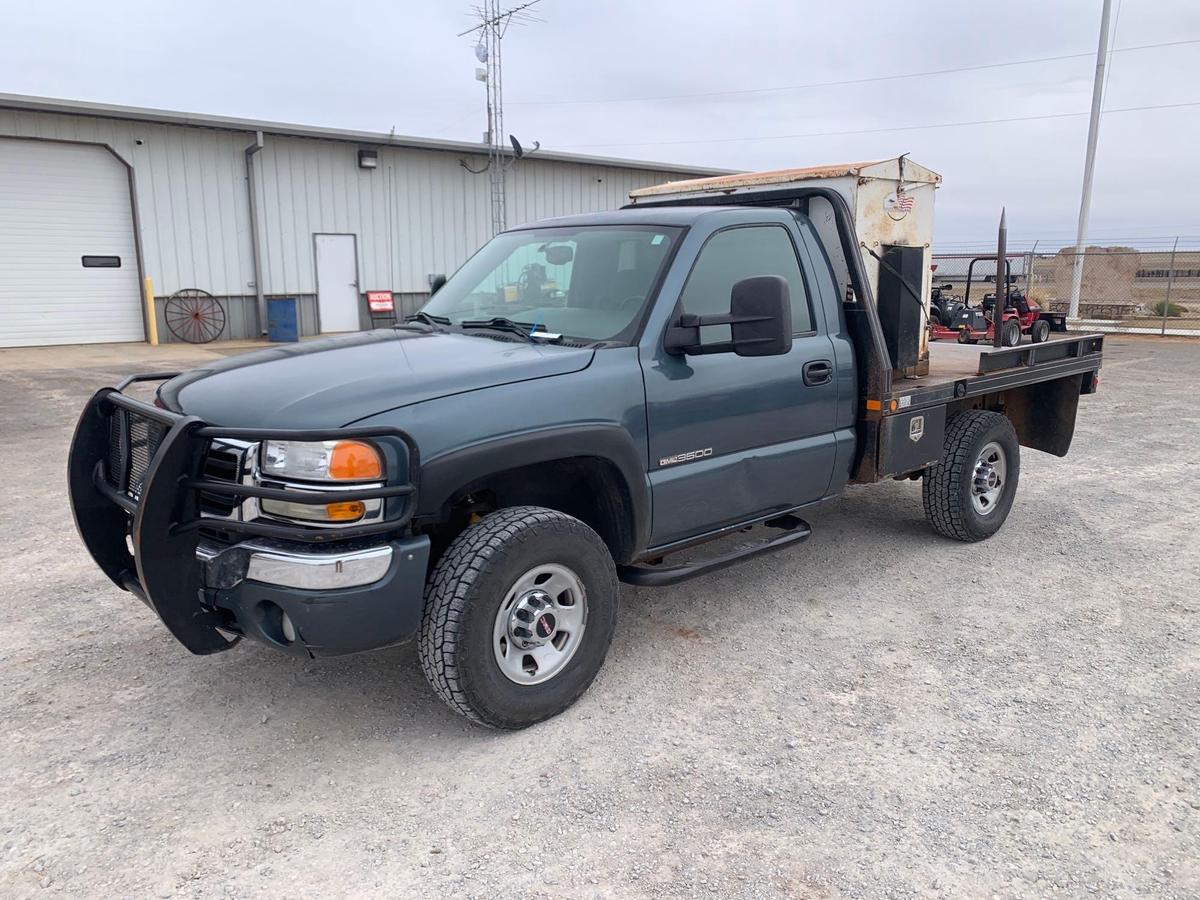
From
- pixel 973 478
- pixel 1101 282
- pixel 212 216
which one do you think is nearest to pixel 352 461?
pixel 973 478

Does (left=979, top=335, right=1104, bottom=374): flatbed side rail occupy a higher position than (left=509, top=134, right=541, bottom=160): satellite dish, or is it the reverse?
(left=509, top=134, right=541, bottom=160): satellite dish

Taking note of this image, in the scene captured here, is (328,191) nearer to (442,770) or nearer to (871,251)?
(871,251)

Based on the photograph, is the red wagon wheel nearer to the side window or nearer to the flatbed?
the flatbed

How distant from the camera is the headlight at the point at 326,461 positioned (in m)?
2.93

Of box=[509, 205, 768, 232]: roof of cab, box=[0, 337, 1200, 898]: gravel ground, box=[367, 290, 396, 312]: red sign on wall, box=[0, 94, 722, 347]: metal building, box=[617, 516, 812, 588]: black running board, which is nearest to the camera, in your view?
box=[0, 337, 1200, 898]: gravel ground

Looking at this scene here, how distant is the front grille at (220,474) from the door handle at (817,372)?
102 inches

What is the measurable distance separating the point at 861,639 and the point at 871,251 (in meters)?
2.16

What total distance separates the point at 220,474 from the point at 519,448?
1.02m

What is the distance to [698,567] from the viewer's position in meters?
4.03

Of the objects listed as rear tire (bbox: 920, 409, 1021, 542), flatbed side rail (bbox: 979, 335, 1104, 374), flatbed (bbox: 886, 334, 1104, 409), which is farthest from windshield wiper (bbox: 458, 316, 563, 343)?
flatbed side rail (bbox: 979, 335, 1104, 374)

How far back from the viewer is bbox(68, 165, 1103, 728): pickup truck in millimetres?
2982

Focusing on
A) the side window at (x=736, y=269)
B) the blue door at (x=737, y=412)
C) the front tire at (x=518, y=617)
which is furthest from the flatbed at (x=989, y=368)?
the front tire at (x=518, y=617)

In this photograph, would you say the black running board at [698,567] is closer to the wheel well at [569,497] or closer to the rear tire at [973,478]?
the wheel well at [569,497]

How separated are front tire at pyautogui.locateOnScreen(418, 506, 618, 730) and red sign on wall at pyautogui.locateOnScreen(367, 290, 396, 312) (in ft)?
58.4
